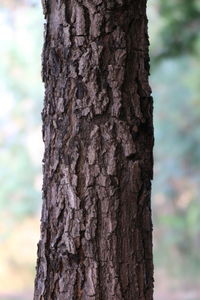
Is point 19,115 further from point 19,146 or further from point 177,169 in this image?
point 177,169

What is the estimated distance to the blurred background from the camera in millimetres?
13516

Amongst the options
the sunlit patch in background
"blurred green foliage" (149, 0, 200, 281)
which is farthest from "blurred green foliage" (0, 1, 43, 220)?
"blurred green foliage" (149, 0, 200, 281)

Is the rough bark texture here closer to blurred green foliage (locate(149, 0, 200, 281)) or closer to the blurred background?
the blurred background

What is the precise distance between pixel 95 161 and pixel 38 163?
49.6ft

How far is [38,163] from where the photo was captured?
54.5 feet

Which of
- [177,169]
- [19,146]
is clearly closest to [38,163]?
[19,146]

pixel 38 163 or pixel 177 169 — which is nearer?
pixel 177 169

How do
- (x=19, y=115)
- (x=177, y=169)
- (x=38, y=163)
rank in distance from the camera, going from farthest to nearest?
(x=19, y=115)
(x=38, y=163)
(x=177, y=169)

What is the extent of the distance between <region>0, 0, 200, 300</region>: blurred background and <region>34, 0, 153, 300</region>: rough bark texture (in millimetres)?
9844

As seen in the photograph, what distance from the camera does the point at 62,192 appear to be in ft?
5.28

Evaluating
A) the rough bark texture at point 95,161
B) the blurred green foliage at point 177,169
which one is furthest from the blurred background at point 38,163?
the rough bark texture at point 95,161

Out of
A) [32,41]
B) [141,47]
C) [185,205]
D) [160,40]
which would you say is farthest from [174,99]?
[141,47]

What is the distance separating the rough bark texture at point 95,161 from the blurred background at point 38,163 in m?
9.84

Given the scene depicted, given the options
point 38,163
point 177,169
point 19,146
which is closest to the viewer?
point 177,169
